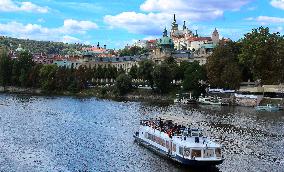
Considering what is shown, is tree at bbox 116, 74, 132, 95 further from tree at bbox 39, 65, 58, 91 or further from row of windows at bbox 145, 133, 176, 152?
row of windows at bbox 145, 133, 176, 152

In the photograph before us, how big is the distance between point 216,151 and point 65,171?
579 inches

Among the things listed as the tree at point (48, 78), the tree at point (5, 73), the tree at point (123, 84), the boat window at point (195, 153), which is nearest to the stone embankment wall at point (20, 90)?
the tree at point (5, 73)

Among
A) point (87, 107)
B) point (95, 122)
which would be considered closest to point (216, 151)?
point (95, 122)

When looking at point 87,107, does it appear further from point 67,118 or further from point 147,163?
point 147,163

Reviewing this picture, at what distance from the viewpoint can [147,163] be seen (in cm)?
5672

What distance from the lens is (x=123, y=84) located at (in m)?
156

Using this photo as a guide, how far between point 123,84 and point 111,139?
8459 cm

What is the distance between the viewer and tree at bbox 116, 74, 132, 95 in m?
155

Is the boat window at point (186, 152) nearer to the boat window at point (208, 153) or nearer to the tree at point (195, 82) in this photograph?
the boat window at point (208, 153)

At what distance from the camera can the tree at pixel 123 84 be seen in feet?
509

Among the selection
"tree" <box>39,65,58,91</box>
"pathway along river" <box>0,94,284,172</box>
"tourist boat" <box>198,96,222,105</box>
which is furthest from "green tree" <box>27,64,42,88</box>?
"pathway along river" <box>0,94,284,172</box>

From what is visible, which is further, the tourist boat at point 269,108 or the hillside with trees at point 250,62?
the hillside with trees at point 250,62

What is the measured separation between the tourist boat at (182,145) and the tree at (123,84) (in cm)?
8719

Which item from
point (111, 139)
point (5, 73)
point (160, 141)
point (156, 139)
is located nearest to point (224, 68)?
point (111, 139)
